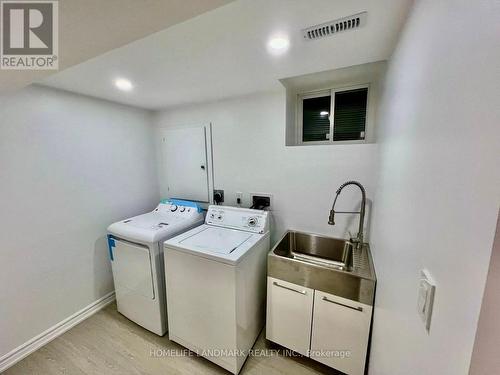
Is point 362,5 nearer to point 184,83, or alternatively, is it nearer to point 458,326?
point 458,326

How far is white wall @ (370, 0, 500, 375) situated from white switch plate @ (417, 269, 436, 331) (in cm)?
3

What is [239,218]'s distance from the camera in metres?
1.98

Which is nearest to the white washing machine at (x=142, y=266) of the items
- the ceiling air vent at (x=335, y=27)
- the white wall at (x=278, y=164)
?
the white wall at (x=278, y=164)

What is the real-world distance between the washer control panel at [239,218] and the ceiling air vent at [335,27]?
54.1 inches

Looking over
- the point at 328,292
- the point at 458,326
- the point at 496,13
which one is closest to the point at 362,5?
the point at 496,13

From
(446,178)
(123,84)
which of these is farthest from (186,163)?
(446,178)

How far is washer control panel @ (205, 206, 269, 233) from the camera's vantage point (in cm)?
187

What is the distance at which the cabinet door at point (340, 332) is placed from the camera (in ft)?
4.41

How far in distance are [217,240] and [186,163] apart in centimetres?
126

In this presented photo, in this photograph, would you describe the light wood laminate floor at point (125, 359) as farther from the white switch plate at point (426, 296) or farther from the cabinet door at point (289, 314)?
the white switch plate at point (426, 296)

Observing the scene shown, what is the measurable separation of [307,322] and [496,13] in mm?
1779

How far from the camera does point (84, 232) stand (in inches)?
80.0

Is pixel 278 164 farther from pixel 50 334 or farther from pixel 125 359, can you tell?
pixel 50 334

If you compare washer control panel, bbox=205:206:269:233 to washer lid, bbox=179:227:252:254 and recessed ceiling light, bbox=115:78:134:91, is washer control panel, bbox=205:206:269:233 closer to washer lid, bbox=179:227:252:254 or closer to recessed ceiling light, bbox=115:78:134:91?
washer lid, bbox=179:227:252:254
